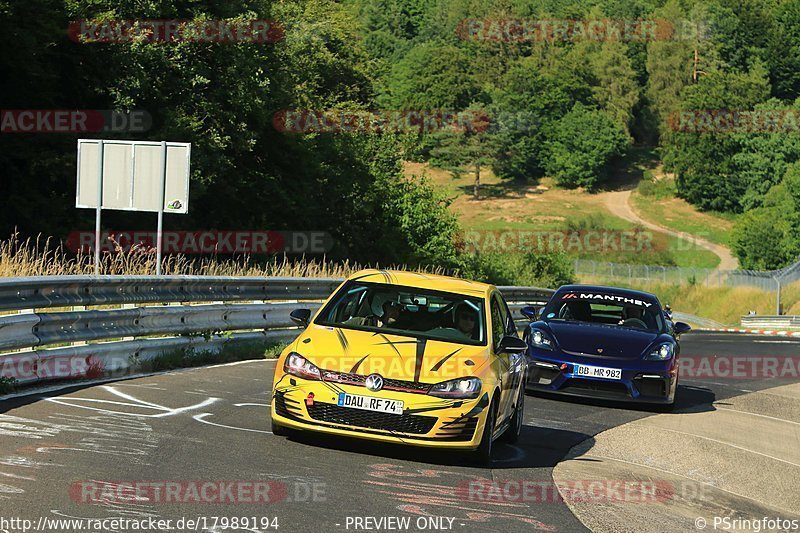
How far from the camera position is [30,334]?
37.3ft

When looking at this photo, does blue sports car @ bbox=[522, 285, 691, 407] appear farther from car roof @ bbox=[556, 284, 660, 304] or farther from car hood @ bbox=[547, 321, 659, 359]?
car roof @ bbox=[556, 284, 660, 304]

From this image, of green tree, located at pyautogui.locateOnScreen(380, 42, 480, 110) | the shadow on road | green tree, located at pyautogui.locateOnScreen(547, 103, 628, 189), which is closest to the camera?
the shadow on road

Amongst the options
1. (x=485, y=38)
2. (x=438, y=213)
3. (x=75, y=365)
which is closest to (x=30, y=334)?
(x=75, y=365)

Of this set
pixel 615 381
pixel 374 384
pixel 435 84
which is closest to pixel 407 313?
pixel 374 384

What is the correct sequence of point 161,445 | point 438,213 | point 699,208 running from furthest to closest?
point 699,208, point 438,213, point 161,445

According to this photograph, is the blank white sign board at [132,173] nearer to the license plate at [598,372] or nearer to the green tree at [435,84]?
the license plate at [598,372]

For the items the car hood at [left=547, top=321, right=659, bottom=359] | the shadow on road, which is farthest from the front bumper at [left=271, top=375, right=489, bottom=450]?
the car hood at [left=547, top=321, right=659, bottom=359]

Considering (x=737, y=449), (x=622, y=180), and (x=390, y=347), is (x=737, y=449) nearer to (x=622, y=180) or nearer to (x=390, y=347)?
(x=390, y=347)

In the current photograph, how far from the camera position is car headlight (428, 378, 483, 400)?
352 inches

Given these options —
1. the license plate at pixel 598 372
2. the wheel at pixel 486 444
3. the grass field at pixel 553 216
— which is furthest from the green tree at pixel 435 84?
the wheel at pixel 486 444

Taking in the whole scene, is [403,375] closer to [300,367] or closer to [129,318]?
[300,367]

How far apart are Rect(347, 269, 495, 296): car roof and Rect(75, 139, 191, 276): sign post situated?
8704 millimetres

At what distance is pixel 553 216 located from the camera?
431ft

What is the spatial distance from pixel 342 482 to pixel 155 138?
2832cm
